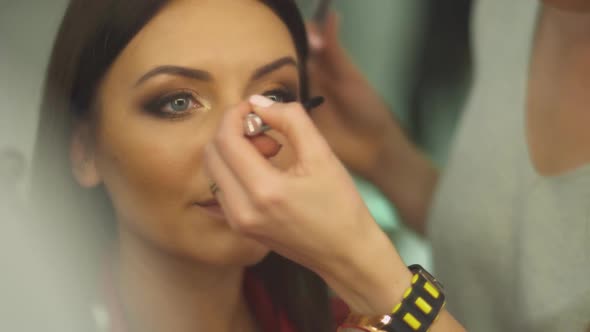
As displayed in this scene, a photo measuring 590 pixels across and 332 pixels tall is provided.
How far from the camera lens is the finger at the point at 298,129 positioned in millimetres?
473

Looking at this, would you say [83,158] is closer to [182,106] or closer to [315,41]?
[182,106]

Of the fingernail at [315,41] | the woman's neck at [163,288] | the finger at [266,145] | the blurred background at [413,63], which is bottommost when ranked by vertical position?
the woman's neck at [163,288]

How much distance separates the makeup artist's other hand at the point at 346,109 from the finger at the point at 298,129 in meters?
0.32

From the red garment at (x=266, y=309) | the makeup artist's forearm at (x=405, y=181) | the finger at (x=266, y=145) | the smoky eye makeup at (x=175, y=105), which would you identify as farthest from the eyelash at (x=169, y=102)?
the makeup artist's forearm at (x=405, y=181)

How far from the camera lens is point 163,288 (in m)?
0.66

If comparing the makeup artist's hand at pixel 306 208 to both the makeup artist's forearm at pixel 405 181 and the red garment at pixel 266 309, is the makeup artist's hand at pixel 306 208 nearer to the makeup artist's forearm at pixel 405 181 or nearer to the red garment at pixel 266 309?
the red garment at pixel 266 309

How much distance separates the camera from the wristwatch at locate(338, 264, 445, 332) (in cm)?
49

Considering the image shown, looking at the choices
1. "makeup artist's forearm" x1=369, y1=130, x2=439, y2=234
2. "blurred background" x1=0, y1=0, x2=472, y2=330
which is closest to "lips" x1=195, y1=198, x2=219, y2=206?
"blurred background" x1=0, y1=0, x2=472, y2=330

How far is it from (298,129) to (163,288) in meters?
0.26

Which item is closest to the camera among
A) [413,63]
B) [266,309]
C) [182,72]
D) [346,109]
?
[182,72]

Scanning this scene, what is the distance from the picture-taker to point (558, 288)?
692 millimetres

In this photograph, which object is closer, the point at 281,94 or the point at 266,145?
the point at 266,145

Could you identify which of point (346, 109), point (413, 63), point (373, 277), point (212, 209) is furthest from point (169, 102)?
point (413, 63)

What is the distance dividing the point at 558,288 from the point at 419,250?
0.26 m
